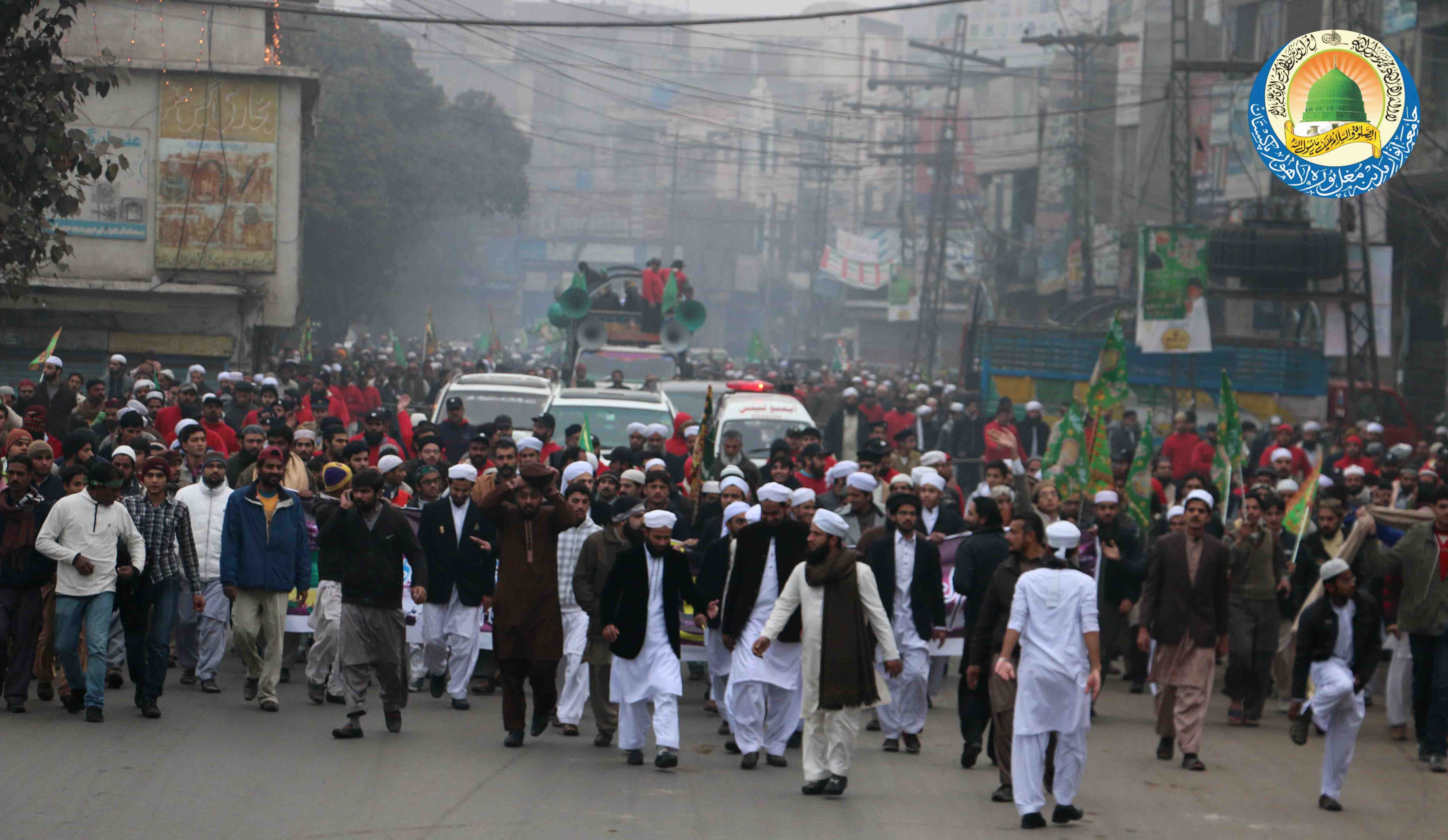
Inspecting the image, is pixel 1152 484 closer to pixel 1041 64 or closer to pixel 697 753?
pixel 697 753

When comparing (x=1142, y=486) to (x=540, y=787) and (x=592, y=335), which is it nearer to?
(x=540, y=787)

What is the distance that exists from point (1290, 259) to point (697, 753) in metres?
20.4

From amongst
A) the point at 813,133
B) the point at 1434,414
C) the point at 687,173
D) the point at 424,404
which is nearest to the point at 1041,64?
the point at 813,133

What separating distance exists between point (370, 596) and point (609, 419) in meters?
8.78

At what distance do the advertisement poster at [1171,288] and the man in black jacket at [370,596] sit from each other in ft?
59.4

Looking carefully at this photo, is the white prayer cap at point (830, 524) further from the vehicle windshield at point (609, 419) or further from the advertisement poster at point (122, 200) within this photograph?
the advertisement poster at point (122, 200)

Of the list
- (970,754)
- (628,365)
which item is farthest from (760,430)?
(970,754)

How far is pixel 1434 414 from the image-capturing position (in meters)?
31.1

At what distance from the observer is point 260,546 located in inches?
430

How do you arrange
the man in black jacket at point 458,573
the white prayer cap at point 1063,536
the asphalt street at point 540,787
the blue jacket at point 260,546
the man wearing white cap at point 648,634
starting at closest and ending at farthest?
the asphalt street at point 540,787
the white prayer cap at point 1063,536
the man wearing white cap at point 648,634
the blue jacket at point 260,546
the man in black jacket at point 458,573

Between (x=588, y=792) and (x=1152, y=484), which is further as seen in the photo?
(x=1152, y=484)

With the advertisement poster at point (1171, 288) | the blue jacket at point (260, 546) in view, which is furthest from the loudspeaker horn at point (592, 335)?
the blue jacket at point (260, 546)

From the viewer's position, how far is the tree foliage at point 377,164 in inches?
1829

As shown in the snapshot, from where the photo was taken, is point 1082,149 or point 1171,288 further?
point 1082,149
